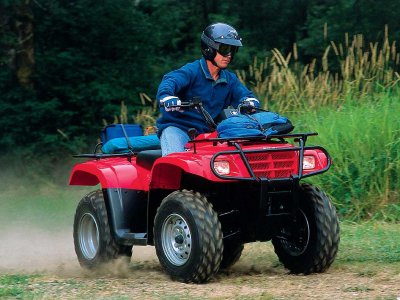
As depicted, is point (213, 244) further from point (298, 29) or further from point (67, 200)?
point (298, 29)

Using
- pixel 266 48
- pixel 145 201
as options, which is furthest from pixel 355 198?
pixel 266 48

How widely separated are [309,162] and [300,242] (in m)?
0.74

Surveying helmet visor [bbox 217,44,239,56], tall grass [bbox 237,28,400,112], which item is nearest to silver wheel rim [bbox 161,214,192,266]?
helmet visor [bbox 217,44,239,56]

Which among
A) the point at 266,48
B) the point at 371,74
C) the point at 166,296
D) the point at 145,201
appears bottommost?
the point at 166,296

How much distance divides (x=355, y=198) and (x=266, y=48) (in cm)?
1140

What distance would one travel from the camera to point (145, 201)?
8664 millimetres

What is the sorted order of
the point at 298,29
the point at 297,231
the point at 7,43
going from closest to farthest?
the point at 297,231
the point at 7,43
the point at 298,29

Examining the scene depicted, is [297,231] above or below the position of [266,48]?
below

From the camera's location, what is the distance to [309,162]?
7988 mm

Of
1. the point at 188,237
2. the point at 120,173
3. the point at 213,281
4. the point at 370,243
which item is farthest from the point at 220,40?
the point at 370,243

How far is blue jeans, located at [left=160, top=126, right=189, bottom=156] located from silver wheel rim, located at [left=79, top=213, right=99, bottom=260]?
3.91ft

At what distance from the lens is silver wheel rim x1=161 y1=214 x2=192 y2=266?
777cm

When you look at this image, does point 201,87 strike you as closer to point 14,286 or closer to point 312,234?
point 312,234

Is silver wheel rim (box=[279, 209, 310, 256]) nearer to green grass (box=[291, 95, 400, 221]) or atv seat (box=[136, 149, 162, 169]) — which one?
atv seat (box=[136, 149, 162, 169])
